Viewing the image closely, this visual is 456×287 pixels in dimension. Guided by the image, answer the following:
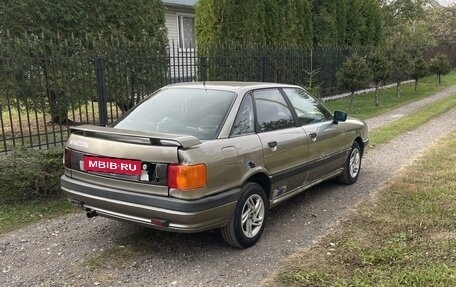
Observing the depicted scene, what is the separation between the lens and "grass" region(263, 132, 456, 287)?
3557 mm

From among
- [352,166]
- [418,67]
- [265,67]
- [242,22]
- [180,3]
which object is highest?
[180,3]

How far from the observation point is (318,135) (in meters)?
5.25

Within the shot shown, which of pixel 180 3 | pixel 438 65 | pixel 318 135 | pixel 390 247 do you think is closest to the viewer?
pixel 390 247

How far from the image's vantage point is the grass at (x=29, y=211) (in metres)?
4.96

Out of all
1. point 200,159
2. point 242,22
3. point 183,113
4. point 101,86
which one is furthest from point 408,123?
point 200,159

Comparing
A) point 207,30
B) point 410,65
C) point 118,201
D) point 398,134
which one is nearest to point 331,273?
point 118,201

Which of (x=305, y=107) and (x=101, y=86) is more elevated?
(x=101, y=86)

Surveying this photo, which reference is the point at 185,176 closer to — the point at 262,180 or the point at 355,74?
the point at 262,180

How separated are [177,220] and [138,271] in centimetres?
61

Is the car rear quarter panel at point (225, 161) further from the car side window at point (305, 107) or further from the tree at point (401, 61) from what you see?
the tree at point (401, 61)

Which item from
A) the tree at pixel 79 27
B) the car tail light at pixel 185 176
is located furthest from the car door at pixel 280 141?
the tree at pixel 79 27

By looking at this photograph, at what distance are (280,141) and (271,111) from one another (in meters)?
0.38

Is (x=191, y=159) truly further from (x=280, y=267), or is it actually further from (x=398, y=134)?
Answer: (x=398, y=134)

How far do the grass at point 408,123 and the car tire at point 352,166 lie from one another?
2891 millimetres
